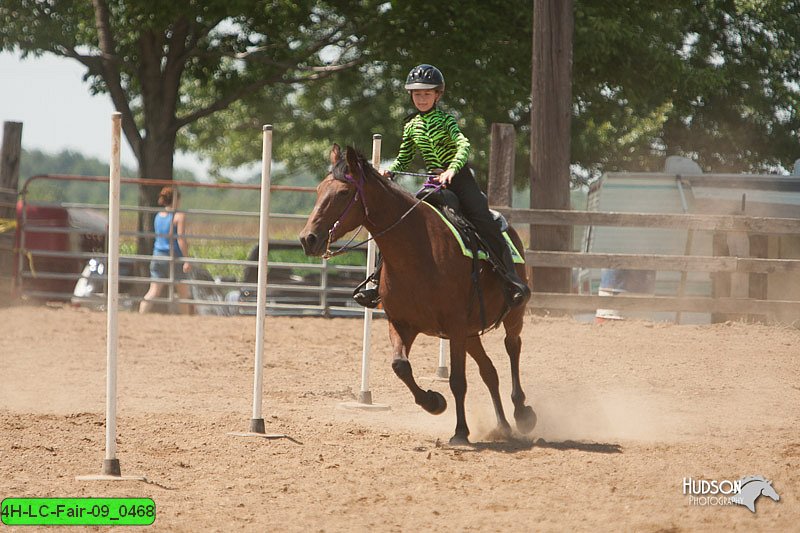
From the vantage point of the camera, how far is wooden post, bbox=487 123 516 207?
15.5 m

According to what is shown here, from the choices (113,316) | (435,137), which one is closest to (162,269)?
(435,137)

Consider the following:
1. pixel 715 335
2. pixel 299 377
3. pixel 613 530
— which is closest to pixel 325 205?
pixel 613 530

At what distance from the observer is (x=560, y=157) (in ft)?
52.6

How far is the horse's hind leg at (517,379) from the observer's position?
8.73 metres

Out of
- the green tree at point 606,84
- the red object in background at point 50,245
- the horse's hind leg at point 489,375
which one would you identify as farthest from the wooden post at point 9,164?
the horse's hind leg at point 489,375

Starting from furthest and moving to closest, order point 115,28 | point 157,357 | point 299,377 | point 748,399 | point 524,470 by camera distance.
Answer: point 115,28 < point 157,357 < point 299,377 < point 748,399 < point 524,470

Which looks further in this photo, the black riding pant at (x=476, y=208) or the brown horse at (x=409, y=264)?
the black riding pant at (x=476, y=208)

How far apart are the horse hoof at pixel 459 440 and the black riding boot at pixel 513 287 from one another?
4.01 feet

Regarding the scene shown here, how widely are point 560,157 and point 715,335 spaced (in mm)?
3860

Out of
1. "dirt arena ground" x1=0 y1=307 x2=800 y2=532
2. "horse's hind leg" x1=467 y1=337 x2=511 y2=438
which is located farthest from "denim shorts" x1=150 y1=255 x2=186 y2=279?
"horse's hind leg" x1=467 y1=337 x2=511 y2=438

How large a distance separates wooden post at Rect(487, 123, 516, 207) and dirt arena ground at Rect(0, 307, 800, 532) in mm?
1971

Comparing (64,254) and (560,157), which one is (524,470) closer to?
(560,157)

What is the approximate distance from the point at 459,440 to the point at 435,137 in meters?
2.35

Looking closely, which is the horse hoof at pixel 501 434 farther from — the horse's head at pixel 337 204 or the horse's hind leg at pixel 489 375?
the horse's head at pixel 337 204
